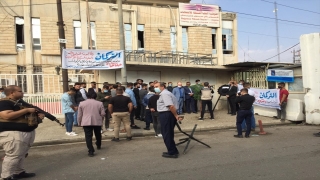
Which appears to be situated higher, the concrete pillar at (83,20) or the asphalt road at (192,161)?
the concrete pillar at (83,20)

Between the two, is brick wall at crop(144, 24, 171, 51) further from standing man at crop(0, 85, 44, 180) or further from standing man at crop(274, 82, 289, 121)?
standing man at crop(0, 85, 44, 180)

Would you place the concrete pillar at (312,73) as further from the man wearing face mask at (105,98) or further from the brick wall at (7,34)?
the brick wall at (7,34)

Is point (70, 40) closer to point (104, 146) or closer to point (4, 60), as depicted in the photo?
point (4, 60)

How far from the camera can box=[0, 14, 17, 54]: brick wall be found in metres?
17.3

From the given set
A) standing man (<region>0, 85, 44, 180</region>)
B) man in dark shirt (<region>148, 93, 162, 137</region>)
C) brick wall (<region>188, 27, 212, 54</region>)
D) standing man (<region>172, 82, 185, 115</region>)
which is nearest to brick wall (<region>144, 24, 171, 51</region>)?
brick wall (<region>188, 27, 212, 54</region>)

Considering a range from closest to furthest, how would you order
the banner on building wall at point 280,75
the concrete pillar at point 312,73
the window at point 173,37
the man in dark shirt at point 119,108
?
the man in dark shirt at point 119,108 → the concrete pillar at point 312,73 → the banner on building wall at point 280,75 → the window at point 173,37

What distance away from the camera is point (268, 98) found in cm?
1299

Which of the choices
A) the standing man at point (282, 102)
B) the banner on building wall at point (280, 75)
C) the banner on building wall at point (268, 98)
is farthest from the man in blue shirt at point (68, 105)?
the banner on building wall at point (280, 75)

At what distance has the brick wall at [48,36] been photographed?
59.1 feet

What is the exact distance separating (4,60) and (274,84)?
51.9ft

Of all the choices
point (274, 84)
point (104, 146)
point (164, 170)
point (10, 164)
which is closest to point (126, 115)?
point (104, 146)

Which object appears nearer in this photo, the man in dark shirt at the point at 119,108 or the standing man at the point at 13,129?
the standing man at the point at 13,129

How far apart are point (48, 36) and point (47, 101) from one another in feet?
21.3

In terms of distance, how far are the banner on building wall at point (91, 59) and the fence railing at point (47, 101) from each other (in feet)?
7.43
